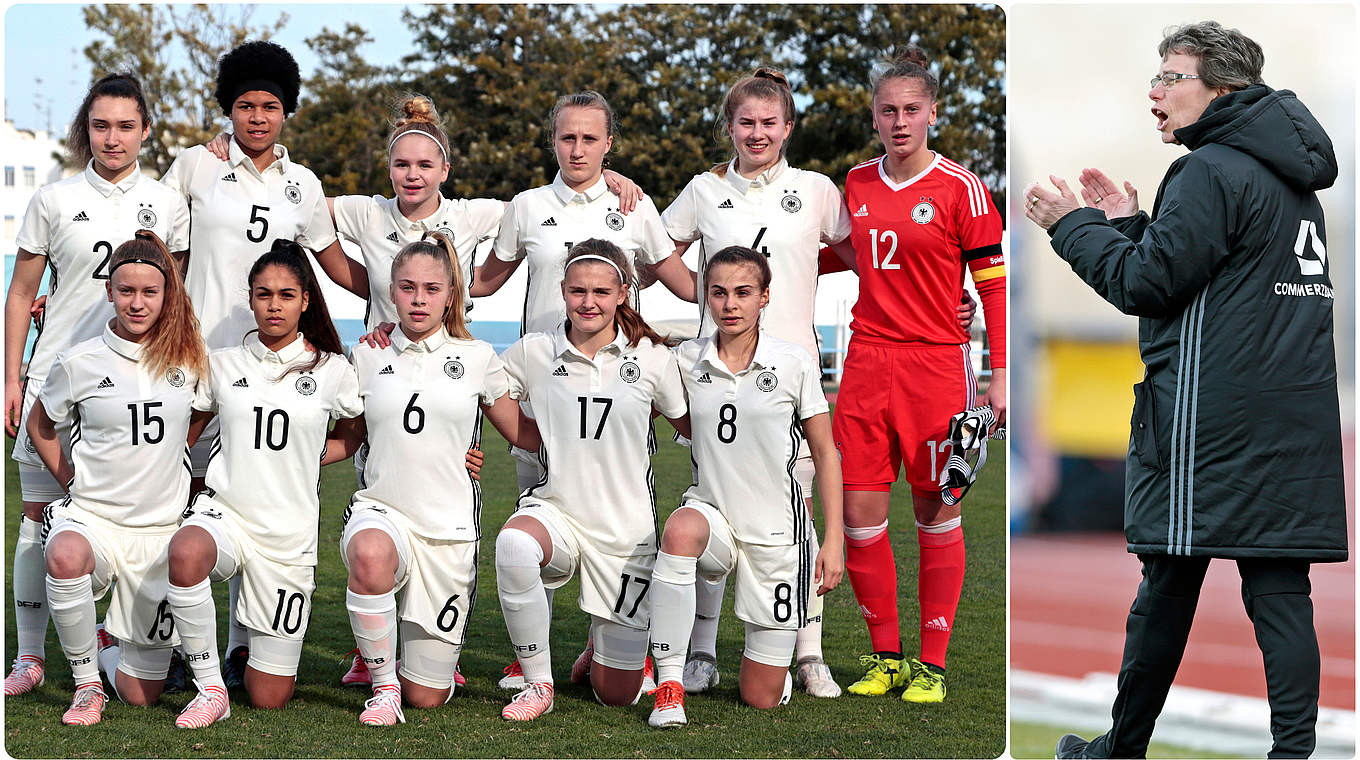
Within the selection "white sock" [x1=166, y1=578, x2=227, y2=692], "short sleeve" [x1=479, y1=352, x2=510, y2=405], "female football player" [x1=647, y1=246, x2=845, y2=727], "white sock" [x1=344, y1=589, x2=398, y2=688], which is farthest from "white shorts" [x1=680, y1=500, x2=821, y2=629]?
"white sock" [x1=166, y1=578, x2=227, y2=692]

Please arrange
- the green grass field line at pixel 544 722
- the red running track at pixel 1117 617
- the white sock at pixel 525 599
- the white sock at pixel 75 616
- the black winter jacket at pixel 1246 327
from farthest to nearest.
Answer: the red running track at pixel 1117 617 → the white sock at pixel 525 599 → the white sock at pixel 75 616 → the green grass field line at pixel 544 722 → the black winter jacket at pixel 1246 327

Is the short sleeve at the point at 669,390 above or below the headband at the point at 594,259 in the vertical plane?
below

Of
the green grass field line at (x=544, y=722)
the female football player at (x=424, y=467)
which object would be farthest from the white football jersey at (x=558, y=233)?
the green grass field line at (x=544, y=722)

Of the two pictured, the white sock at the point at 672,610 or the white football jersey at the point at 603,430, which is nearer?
the white sock at the point at 672,610

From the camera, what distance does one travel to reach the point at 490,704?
13.8 feet

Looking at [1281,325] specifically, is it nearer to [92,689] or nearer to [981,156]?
[92,689]

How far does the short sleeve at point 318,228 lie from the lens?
456 centimetres

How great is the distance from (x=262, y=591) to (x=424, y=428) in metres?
0.68

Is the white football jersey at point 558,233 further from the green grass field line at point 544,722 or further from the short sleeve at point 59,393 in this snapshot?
the short sleeve at point 59,393

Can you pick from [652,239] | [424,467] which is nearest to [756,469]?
[652,239]

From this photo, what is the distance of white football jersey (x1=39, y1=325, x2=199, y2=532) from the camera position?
400 cm

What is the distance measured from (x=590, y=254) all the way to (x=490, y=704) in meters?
1.45

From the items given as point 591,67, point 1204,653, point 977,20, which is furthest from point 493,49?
point 1204,653

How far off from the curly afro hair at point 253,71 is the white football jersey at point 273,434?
90 centimetres
